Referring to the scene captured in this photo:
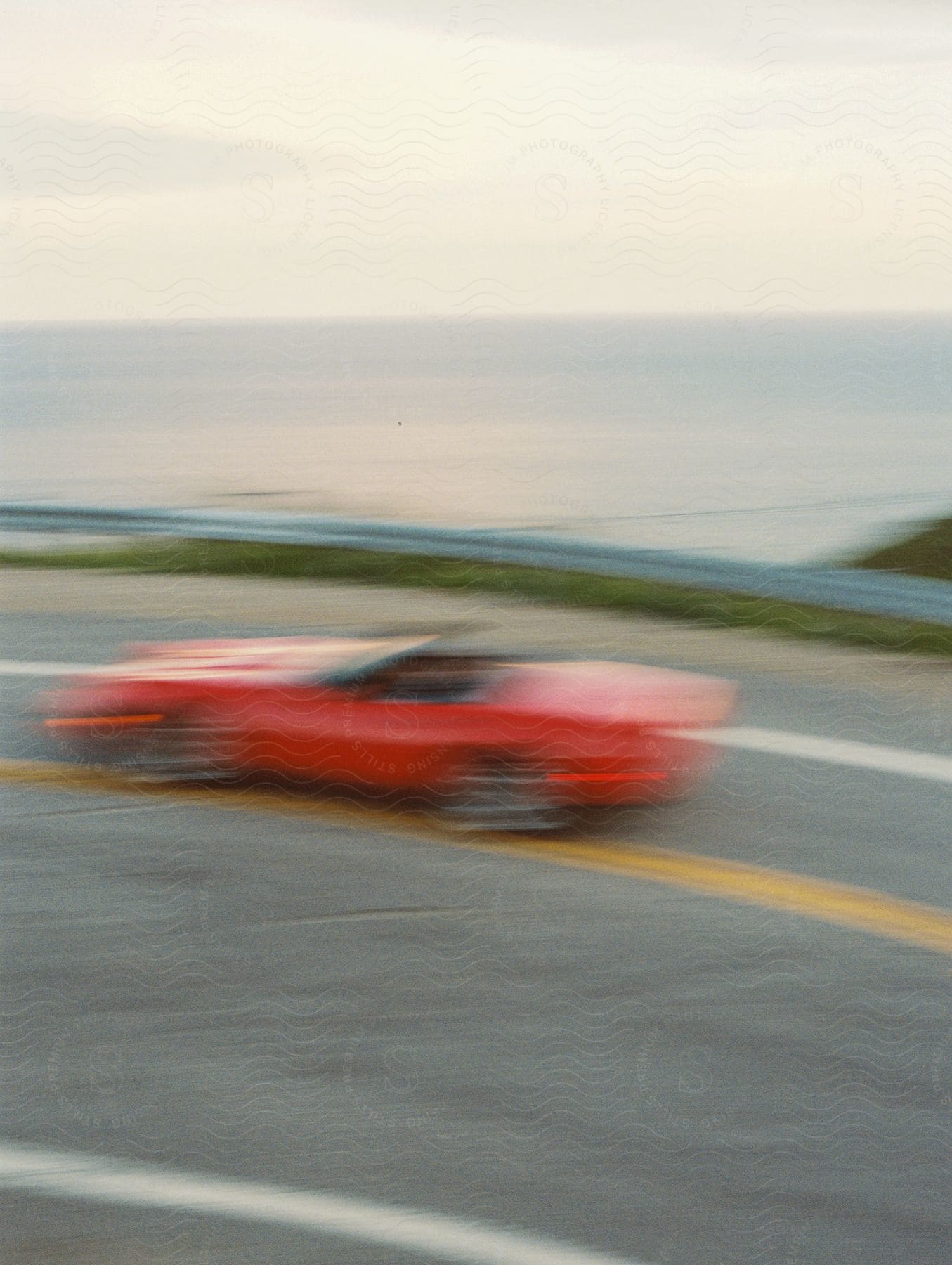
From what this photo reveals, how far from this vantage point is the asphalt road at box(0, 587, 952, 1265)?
1647mm

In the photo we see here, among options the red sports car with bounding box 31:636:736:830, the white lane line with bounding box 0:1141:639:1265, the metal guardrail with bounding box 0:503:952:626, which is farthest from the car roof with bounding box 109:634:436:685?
the white lane line with bounding box 0:1141:639:1265

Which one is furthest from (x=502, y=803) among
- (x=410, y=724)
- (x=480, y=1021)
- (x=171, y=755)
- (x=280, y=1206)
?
(x=280, y=1206)

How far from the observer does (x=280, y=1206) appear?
1.68 m

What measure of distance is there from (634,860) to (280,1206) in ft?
2.29

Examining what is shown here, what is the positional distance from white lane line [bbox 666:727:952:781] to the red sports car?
136 millimetres

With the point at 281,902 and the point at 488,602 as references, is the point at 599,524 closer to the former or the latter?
the point at 488,602

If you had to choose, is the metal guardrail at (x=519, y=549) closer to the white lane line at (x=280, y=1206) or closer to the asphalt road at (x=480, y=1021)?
the asphalt road at (x=480, y=1021)

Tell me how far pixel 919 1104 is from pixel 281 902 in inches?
37.1

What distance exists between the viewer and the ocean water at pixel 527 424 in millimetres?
1812

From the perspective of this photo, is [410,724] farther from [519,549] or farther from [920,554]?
[920,554]

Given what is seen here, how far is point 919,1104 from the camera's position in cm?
176

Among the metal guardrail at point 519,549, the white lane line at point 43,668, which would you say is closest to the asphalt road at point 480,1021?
the white lane line at point 43,668

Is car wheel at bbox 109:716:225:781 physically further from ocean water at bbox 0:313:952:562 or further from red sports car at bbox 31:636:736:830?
ocean water at bbox 0:313:952:562

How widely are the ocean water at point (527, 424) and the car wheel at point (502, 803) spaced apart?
37cm
